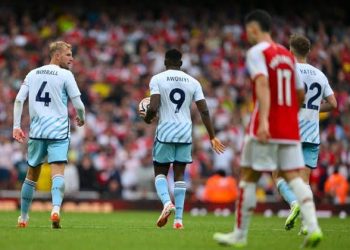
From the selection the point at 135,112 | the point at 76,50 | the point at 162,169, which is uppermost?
the point at 76,50

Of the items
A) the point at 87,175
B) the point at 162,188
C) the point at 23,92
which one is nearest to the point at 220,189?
the point at 87,175

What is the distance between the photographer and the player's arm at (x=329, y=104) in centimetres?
1439

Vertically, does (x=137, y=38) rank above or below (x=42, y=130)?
above

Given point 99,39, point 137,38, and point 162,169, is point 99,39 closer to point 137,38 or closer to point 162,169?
point 137,38

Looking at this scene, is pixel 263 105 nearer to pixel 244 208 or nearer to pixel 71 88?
pixel 244 208

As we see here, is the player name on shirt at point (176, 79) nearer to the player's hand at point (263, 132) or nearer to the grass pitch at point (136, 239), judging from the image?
the grass pitch at point (136, 239)

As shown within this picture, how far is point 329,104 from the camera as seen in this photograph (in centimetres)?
1458

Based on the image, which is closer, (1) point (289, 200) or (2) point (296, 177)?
(2) point (296, 177)

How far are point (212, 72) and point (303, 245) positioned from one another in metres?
20.6

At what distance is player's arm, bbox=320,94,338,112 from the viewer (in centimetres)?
1439

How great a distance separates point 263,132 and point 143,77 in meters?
20.5

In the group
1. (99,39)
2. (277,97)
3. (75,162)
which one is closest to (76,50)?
(99,39)

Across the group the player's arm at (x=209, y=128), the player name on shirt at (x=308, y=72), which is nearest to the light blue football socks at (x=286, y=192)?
the player's arm at (x=209, y=128)

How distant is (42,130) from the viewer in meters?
14.0
